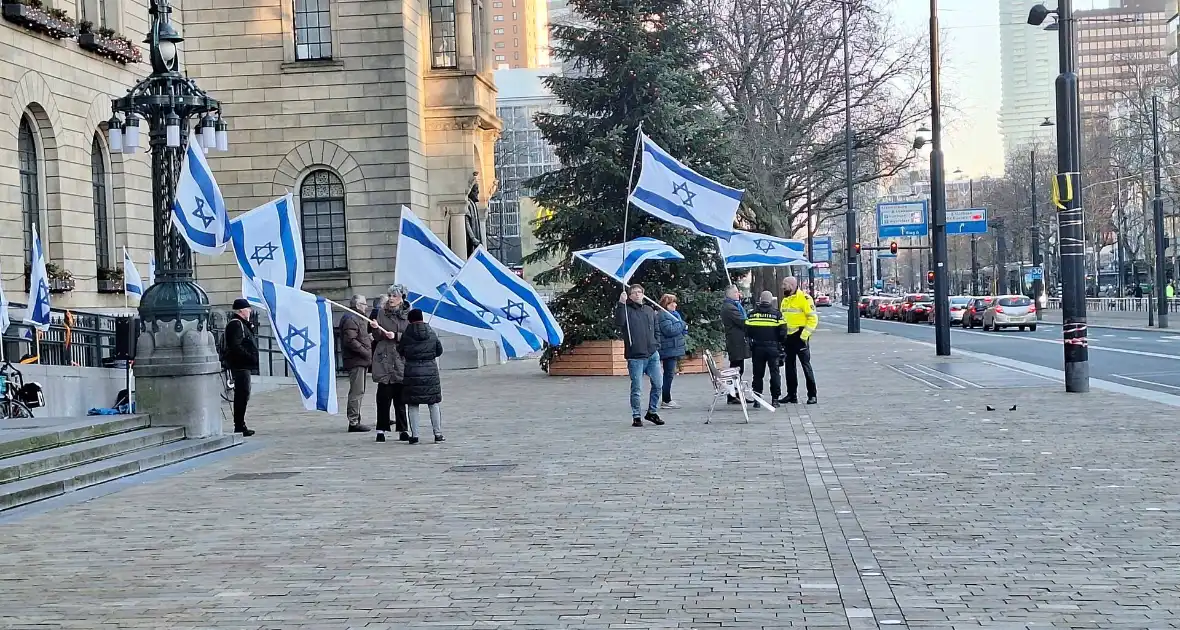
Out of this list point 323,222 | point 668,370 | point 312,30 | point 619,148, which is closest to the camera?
point 668,370

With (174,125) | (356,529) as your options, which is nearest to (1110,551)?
(356,529)

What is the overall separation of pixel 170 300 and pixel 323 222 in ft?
54.9

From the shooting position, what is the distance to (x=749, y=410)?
19.2 m

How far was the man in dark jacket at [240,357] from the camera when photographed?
56.9 feet

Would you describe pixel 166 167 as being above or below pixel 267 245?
above

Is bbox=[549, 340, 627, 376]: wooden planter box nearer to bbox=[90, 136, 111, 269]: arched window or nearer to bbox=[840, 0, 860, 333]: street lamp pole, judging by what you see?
bbox=[90, 136, 111, 269]: arched window

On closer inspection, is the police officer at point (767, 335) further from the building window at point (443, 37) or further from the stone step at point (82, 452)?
the building window at point (443, 37)

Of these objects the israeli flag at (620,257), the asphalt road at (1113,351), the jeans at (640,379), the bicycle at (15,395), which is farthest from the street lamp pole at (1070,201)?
the bicycle at (15,395)

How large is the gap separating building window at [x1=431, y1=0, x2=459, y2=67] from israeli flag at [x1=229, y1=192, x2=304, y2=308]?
1901cm

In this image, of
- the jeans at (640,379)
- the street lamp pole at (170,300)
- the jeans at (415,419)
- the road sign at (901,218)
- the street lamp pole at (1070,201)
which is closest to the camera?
the jeans at (415,419)

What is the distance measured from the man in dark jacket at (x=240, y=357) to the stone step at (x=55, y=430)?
1.69 metres

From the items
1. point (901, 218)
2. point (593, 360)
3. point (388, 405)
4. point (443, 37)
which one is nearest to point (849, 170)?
point (901, 218)

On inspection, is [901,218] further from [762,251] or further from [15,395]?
[15,395]

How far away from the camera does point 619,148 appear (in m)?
29.9
